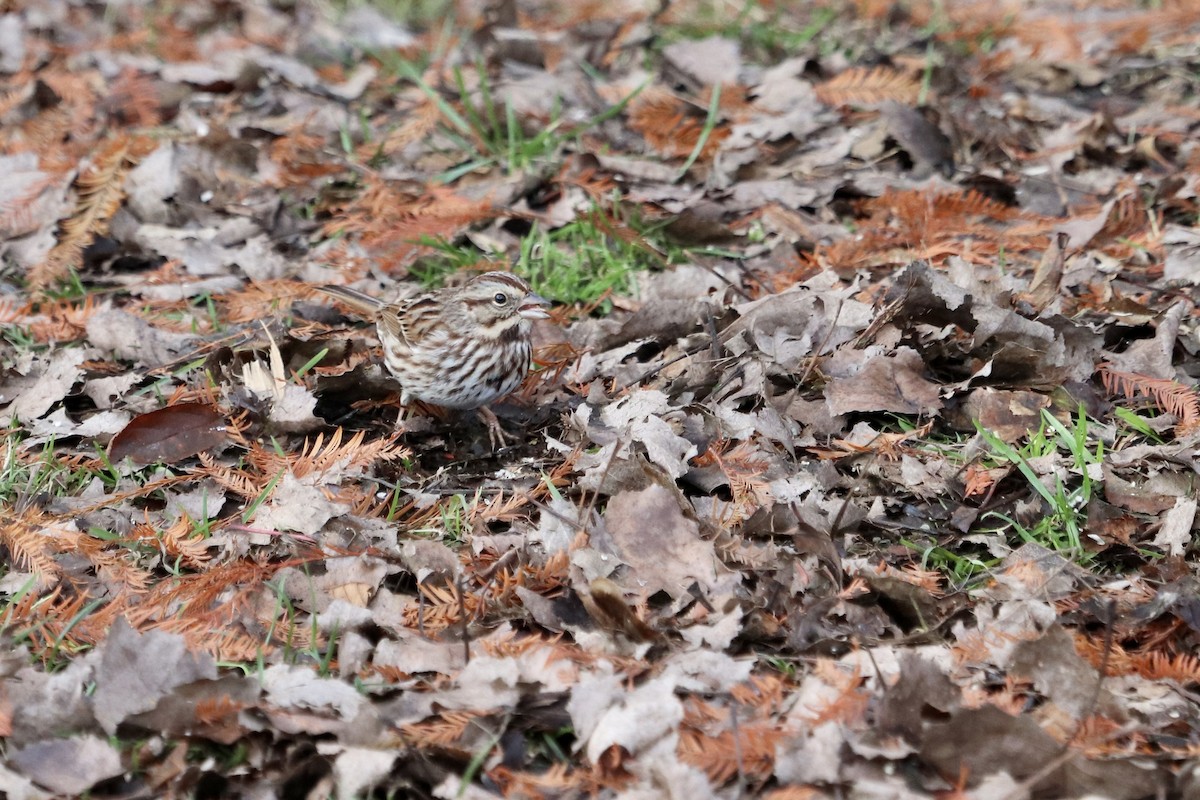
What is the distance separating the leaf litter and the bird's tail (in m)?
0.17

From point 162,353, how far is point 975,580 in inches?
146

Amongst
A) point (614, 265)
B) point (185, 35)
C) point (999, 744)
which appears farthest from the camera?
point (185, 35)

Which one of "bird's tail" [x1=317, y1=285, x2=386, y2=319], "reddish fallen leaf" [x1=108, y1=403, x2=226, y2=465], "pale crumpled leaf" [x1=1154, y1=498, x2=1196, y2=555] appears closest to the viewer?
"pale crumpled leaf" [x1=1154, y1=498, x2=1196, y2=555]

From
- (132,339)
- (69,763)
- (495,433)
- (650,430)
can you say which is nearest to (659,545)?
(650,430)

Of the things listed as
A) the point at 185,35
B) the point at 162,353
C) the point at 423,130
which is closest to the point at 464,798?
the point at 162,353

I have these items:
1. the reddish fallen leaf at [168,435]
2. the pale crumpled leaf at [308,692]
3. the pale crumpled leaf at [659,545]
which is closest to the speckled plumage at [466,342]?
the reddish fallen leaf at [168,435]

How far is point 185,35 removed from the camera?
31.5 feet

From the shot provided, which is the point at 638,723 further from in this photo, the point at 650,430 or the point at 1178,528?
the point at 1178,528

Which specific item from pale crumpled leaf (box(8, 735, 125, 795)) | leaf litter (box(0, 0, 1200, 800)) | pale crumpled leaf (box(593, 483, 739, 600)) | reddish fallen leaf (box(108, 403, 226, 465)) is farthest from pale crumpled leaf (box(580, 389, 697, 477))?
pale crumpled leaf (box(8, 735, 125, 795))

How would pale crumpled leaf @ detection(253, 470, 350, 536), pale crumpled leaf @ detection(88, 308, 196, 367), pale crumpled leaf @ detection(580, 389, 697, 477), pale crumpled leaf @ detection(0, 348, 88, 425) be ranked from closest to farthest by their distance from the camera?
pale crumpled leaf @ detection(253, 470, 350, 536) < pale crumpled leaf @ detection(580, 389, 697, 477) < pale crumpled leaf @ detection(0, 348, 88, 425) < pale crumpled leaf @ detection(88, 308, 196, 367)

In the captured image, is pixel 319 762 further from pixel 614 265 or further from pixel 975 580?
pixel 614 265

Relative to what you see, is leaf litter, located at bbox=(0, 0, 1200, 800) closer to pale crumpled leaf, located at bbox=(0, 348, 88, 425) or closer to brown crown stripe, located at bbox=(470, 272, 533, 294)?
pale crumpled leaf, located at bbox=(0, 348, 88, 425)

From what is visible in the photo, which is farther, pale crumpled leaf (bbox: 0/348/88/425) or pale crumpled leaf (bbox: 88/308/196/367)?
pale crumpled leaf (bbox: 88/308/196/367)

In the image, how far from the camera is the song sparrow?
548cm
